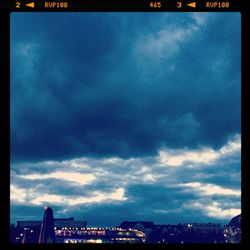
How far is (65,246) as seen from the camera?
14.8 feet

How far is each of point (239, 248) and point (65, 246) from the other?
1.54m

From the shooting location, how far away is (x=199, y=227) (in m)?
67.1
